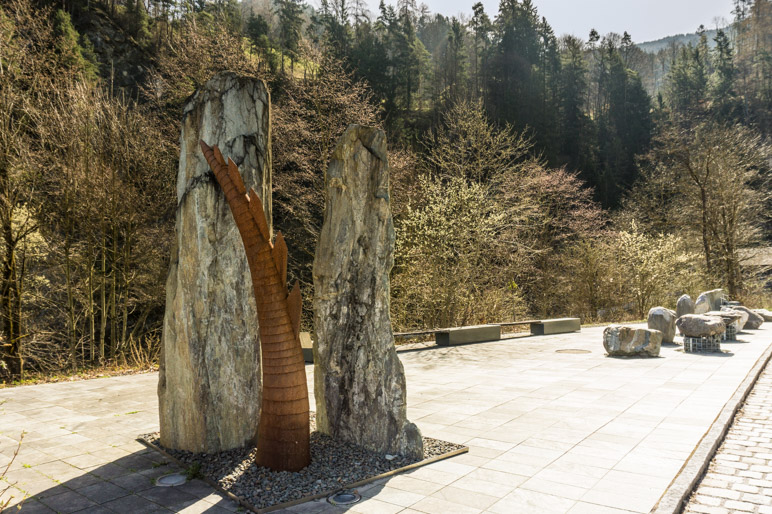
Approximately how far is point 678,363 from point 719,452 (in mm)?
5541

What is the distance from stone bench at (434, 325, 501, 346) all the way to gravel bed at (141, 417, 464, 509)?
7570 mm

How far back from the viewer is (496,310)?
16094 millimetres

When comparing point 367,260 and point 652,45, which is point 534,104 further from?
point 652,45

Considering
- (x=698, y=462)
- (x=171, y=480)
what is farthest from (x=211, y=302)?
(x=698, y=462)

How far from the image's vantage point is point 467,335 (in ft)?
43.0

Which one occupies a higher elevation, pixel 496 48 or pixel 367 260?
pixel 496 48

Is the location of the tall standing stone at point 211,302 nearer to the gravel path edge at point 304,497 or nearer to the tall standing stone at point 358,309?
the gravel path edge at point 304,497

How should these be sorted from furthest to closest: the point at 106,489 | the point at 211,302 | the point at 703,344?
the point at 703,344 → the point at 211,302 → the point at 106,489

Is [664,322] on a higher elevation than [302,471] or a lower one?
higher

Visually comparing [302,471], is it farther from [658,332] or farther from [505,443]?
[658,332]

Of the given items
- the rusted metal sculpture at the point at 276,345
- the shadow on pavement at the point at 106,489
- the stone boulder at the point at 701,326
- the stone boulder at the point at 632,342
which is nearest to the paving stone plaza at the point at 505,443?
the shadow on pavement at the point at 106,489

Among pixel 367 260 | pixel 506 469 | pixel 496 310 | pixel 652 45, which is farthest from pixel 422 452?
pixel 652 45

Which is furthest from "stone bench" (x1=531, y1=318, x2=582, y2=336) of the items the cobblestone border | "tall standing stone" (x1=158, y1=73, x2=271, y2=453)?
"tall standing stone" (x1=158, y1=73, x2=271, y2=453)

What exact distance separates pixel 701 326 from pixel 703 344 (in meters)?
0.46
